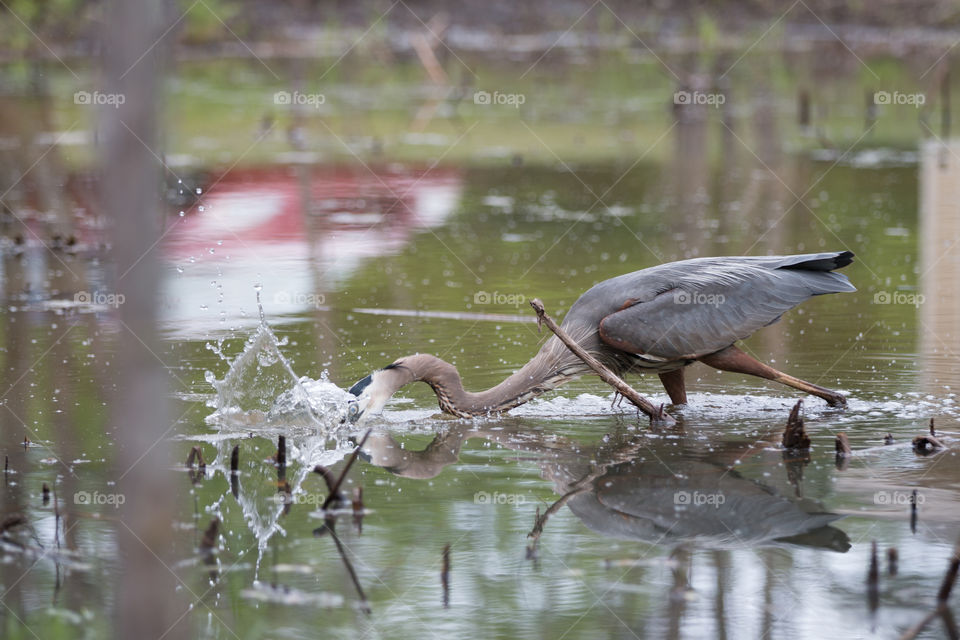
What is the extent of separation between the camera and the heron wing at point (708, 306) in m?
7.52

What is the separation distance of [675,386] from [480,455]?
56.2 inches

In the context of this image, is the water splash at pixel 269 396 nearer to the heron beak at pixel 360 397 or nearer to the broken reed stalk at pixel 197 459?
the heron beak at pixel 360 397

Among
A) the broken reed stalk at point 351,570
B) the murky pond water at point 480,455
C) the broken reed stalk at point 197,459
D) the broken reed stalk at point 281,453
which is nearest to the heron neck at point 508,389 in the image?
the murky pond water at point 480,455

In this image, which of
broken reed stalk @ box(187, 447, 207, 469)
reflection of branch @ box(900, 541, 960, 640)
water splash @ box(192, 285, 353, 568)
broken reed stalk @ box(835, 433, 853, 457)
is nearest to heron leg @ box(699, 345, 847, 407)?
broken reed stalk @ box(835, 433, 853, 457)

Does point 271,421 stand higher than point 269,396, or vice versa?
point 269,396

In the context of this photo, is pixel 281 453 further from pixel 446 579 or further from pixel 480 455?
pixel 446 579

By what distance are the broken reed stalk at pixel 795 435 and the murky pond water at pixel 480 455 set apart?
89 mm

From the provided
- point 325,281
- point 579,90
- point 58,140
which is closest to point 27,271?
point 325,281

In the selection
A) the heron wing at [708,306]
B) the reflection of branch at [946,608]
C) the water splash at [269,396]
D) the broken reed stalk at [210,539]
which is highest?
the heron wing at [708,306]

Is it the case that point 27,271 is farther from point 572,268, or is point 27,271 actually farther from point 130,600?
point 130,600

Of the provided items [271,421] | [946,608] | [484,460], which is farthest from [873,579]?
[271,421]

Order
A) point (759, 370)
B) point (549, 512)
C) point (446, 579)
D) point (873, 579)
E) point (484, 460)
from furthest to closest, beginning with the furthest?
point (759, 370), point (484, 460), point (549, 512), point (446, 579), point (873, 579)

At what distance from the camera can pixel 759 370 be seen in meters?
7.63

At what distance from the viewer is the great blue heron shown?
7438 millimetres
